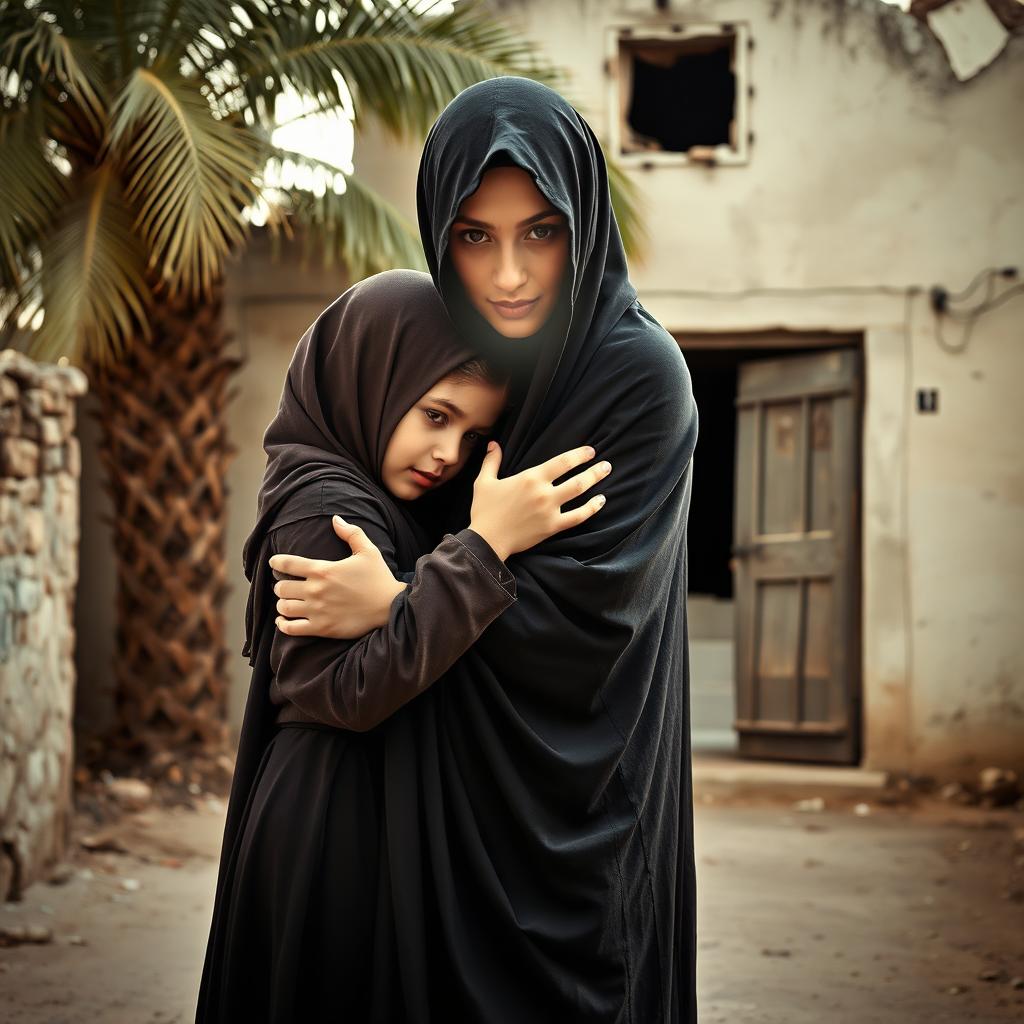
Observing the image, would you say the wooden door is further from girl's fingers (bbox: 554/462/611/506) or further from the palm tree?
girl's fingers (bbox: 554/462/611/506)

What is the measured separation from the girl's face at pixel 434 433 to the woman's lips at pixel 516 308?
113 millimetres

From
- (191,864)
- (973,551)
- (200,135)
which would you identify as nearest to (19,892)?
(191,864)

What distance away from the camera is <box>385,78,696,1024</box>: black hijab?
182 cm

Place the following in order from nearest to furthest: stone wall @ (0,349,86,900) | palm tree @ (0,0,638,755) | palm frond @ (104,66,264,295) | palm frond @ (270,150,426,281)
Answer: stone wall @ (0,349,86,900) → palm frond @ (104,66,264,295) → palm tree @ (0,0,638,755) → palm frond @ (270,150,426,281)

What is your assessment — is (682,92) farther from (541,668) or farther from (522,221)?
(541,668)

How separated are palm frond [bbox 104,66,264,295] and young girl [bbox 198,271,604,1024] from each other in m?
4.16

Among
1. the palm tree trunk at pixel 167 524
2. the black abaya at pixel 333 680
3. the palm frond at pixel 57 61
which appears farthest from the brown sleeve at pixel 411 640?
the palm tree trunk at pixel 167 524

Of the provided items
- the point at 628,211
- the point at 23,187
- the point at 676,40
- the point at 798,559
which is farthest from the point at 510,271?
the point at 676,40

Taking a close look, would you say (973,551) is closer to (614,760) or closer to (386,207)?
(386,207)

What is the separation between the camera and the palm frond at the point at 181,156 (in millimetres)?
6051

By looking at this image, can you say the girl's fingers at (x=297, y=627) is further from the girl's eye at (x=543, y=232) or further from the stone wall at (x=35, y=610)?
the stone wall at (x=35, y=610)

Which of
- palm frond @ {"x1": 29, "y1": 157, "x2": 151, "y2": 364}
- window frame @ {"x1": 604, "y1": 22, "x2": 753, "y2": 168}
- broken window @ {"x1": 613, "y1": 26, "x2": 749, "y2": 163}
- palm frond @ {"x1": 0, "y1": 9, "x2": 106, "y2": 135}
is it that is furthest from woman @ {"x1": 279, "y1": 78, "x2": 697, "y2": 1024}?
broken window @ {"x1": 613, "y1": 26, "x2": 749, "y2": 163}

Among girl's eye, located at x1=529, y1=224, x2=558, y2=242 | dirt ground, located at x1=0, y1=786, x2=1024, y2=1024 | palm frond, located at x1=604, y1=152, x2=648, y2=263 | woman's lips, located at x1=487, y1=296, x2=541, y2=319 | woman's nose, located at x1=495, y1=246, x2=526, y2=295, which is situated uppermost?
palm frond, located at x1=604, y1=152, x2=648, y2=263

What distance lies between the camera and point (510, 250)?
1.84 meters
